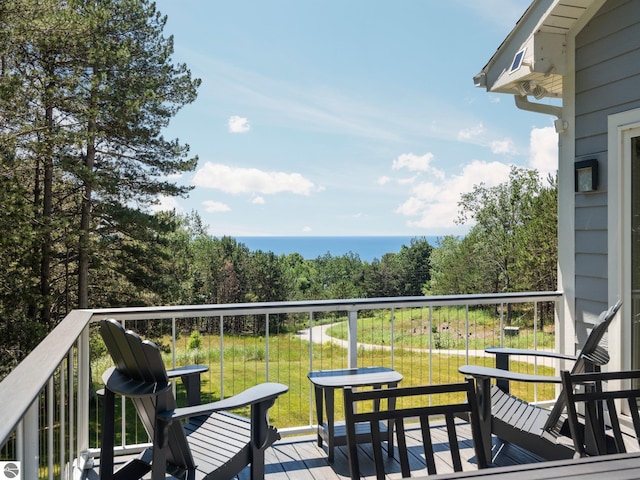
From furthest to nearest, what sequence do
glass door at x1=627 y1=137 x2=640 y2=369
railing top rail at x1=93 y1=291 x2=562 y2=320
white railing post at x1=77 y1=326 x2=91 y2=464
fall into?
glass door at x1=627 y1=137 x2=640 y2=369, railing top rail at x1=93 y1=291 x2=562 y2=320, white railing post at x1=77 y1=326 x2=91 y2=464

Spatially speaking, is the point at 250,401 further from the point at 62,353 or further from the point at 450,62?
the point at 450,62

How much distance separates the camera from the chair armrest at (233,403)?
2.34 meters

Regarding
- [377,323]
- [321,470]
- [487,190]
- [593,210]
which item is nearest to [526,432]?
[321,470]

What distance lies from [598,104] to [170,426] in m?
3.55

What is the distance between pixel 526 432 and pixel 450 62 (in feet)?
129

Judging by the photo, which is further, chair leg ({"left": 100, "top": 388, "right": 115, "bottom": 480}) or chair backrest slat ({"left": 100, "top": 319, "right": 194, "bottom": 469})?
chair leg ({"left": 100, "top": 388, "right": 115, "bottom": 480})

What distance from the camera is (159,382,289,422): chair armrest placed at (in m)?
2.34

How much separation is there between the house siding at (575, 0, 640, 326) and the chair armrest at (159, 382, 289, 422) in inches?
103

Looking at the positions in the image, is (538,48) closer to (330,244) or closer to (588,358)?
(588,358)

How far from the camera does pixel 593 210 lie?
162 inches

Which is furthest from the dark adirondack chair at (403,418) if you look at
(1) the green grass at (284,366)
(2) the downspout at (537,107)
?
(1) the green grass at (284,366)

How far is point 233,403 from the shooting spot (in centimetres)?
257

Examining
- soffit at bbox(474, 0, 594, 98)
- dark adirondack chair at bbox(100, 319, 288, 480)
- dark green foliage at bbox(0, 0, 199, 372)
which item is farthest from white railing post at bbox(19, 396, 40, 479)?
dark green foliage at bbox(0, 0, 199, 372)

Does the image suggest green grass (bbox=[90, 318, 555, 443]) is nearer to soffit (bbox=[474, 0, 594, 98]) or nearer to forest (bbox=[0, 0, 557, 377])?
forest (bbox=[0, 0, 557, 377])
